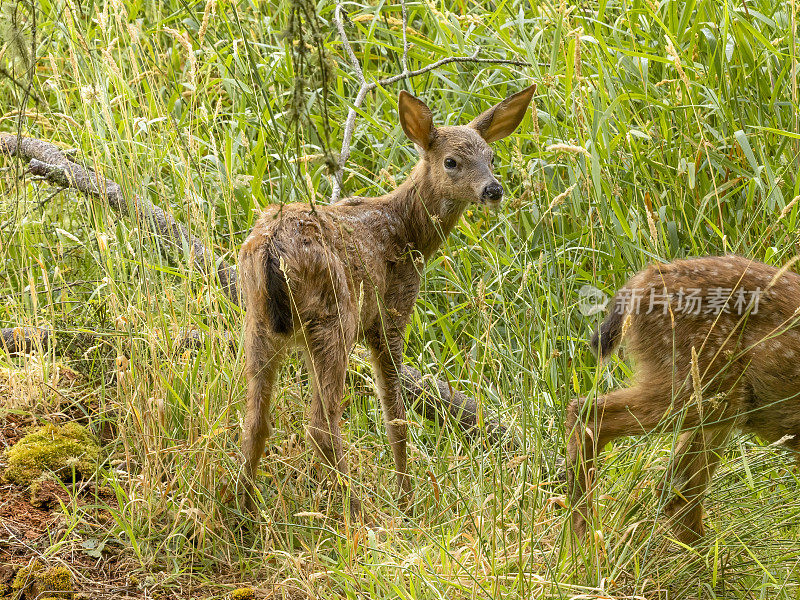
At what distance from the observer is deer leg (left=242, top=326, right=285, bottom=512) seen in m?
3.91

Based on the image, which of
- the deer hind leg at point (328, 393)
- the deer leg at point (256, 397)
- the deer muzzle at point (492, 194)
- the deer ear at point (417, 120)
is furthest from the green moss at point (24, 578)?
the deer ear at point (417, 120)

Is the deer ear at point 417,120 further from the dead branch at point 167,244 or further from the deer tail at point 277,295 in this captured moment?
the deer tail at point 277,295

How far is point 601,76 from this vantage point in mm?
5277

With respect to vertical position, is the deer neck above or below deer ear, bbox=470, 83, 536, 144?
below

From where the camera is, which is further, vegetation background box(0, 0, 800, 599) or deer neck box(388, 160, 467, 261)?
deer neck box(388, 160, 467, 261)

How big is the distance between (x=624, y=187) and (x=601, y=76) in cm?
→ 58

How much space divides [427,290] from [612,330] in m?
1.75

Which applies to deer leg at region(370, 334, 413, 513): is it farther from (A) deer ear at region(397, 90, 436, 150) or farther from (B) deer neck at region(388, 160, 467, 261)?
(A) deer ear at region(397, 90, 436, 150)

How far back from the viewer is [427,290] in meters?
5.50

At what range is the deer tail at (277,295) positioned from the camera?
3.81 metres

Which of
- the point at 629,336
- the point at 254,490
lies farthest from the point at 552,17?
the point at 254,490

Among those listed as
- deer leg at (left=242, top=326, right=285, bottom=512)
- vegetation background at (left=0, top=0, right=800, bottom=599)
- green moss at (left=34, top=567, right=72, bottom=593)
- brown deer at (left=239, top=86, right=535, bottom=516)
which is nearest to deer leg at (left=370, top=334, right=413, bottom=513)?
brown deer at (left=239, top=86, right=535, bottom=516)

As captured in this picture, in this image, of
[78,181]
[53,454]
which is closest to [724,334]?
[53,454]

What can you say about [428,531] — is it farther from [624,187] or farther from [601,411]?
[624,187]
